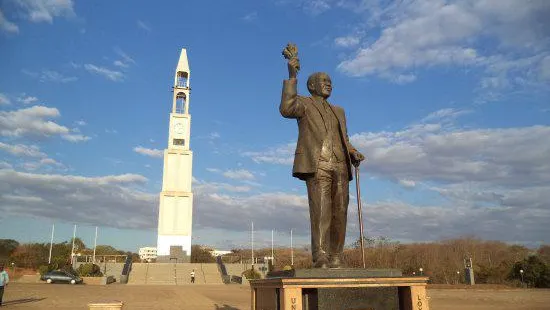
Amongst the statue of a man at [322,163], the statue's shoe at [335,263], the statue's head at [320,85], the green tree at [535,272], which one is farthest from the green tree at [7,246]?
the statue's shoe at [335,263]

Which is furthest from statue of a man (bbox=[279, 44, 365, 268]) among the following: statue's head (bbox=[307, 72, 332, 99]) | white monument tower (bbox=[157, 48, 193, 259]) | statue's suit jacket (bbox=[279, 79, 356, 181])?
white monument tower (bbox=[157, 48, 193, 259])

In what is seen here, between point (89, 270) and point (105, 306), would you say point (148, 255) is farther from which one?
point (105, 306)

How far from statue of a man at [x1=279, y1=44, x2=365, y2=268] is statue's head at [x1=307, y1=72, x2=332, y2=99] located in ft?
0.71

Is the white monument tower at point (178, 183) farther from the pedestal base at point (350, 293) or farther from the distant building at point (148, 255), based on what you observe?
the pedestal base at point (350, 293)

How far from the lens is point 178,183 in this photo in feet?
145

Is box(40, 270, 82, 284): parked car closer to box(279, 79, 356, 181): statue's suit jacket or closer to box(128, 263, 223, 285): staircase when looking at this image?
box(128, 263, 223, 285): staircase

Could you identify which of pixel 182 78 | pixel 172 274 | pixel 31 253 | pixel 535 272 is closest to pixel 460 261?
pixel 535 272

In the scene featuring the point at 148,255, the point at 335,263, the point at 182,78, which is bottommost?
the point at 335,263

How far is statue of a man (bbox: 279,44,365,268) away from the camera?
565 centimetres

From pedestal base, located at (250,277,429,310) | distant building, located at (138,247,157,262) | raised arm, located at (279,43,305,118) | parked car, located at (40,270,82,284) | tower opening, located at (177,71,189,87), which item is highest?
tower opening, located at (177,71,189,87)

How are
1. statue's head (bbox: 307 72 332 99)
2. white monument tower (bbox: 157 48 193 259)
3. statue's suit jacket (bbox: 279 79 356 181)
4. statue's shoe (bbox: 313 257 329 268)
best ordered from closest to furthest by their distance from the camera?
statue's shoe (bbox: 313 257 329 268), statue's suit jacket (bbox: 279 79 356 181), statue's head (bbox: 307 72 332 99), white monument tower (bbox: 157 48 193 259)

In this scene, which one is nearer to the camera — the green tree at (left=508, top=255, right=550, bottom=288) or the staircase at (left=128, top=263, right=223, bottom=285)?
the green tree at (left=508, top=255, right=550, bottom=288)

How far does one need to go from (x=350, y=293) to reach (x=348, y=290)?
0.04 m

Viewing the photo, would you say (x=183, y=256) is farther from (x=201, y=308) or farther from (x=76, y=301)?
(x=201, y=308)
